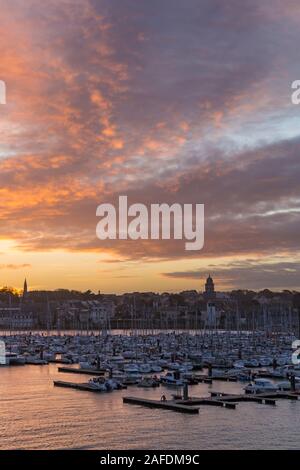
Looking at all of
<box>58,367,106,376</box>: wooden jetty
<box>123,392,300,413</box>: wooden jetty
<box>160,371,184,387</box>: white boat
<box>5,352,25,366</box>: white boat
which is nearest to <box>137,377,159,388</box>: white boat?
<box>160,371,184,387</box>: white boat

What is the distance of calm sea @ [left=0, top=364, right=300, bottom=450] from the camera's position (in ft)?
85.7

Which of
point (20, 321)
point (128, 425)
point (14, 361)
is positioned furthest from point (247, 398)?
point (20, 321)

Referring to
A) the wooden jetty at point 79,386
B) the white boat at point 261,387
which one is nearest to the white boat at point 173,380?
Result: the white boat at point 261,387

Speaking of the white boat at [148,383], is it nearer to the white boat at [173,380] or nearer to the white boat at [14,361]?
the white boat at [173,380]

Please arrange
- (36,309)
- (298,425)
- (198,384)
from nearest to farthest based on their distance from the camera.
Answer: (298,425) < (198,384) < (36,309)

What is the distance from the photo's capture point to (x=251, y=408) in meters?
34.2

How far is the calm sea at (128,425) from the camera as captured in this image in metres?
26.1

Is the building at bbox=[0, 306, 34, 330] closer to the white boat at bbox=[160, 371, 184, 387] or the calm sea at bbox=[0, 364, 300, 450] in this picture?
the white boat at bbox=[160, 371, 184, 387]

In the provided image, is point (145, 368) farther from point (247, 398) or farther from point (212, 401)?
point (212, 401)

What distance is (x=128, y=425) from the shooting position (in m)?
29.4

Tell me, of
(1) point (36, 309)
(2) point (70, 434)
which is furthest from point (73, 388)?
(1) point (36, 309)

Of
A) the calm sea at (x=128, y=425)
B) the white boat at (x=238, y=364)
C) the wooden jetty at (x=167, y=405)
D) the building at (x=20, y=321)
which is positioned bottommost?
the calm sea at (x=128, y=425)
